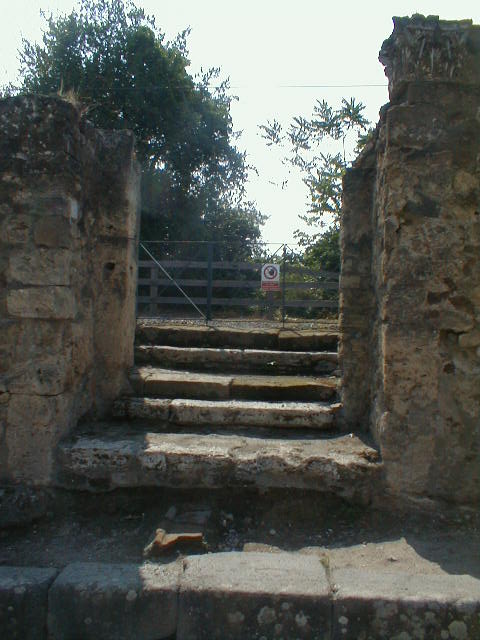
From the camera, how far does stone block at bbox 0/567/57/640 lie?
2.50m

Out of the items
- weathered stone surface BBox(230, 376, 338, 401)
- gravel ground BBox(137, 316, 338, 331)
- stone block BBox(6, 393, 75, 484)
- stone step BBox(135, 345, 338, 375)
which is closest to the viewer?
stone block BBox(6, 393, 75, 484)

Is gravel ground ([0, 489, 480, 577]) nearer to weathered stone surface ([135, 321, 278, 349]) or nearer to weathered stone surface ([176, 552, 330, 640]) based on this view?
weathered stone surface ([176, 552, 330, 640])

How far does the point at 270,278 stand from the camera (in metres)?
10.1

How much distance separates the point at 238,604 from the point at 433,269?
1961 millimetres

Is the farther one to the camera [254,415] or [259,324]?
[259,324]

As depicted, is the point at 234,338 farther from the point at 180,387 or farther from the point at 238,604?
the point at 238,604

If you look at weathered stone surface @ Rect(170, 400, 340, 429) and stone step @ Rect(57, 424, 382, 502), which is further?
weathered stone surface @ Rect(170, 400, 340, 429)

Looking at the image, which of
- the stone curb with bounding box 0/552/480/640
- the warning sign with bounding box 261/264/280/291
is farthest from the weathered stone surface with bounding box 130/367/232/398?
the warning sign with bounding box 261/264/280/291

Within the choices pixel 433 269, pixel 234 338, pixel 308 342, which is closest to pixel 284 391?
pixel 308 342

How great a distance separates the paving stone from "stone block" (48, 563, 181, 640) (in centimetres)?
73

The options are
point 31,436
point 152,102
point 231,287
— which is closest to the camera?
point 31,436

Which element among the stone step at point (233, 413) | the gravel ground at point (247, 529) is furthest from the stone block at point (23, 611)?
the stone step at point (233, 413)

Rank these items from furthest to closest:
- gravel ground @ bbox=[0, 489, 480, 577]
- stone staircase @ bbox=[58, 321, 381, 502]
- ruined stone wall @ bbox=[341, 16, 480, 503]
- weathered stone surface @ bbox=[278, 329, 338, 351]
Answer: weathered stone surface @ bbox=[278, 329, 338, 351] → stone staircase @ bbox=[58, 321, 381, 502] → ruined stone wall @ bbox=[341, 16, 480, 503] → gravel ground @ bbox=[0, 489, 480, 577]

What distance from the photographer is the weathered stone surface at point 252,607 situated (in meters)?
2.38
